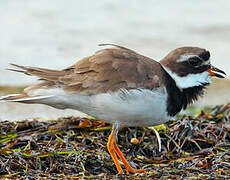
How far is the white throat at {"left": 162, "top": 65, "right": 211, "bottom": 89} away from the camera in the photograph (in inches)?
197

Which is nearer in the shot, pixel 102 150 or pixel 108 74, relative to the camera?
pixel 108 74

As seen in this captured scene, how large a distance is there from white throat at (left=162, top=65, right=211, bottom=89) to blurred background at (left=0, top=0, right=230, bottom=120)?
4.60 meters

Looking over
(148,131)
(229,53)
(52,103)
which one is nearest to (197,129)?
(148,131)

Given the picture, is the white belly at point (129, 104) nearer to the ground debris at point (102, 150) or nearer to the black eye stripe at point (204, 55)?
the ground debris at point (102, 150)

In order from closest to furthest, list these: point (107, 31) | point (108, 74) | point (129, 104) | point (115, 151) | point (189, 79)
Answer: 1. point (129, 104)
2. point (108, 74)
3. point (115, 151)
4. point (189, 79)
5. point (107, 31)

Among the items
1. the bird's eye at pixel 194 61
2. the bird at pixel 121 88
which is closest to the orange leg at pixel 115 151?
the bird at pixel 121 88

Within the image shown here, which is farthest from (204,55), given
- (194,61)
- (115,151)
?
(115,151)

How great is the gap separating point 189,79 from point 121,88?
0.99 metres

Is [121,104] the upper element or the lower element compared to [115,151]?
upper

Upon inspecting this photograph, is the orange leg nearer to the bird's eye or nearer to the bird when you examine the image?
the bird

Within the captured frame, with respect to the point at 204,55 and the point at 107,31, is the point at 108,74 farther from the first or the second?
the point at 107,31

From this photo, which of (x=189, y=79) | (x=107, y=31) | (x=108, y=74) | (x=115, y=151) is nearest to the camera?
(x=108, y=74)

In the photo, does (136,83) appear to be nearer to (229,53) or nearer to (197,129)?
(197,129)

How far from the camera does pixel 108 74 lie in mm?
4625
